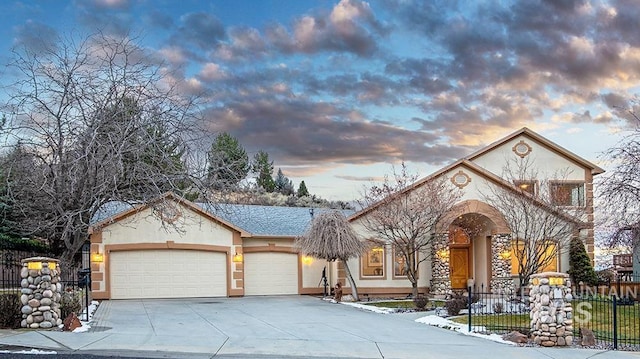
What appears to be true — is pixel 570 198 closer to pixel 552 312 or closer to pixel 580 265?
pixel 580 265

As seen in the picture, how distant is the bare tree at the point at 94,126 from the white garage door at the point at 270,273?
34.4 ft

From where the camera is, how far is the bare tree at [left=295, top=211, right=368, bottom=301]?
24.0m

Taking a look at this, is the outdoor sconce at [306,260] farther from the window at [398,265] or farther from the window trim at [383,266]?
the window at [398,265]

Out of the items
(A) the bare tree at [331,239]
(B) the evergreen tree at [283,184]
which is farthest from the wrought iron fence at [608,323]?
(B) the evergreen tree at [283,184]

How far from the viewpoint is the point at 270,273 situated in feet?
91.0

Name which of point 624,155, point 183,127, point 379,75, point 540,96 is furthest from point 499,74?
point 183,127

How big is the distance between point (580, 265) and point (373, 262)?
8.64m

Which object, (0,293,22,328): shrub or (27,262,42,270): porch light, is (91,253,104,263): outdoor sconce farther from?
(27,262,42,270): porch light

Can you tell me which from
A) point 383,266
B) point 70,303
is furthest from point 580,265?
point 70,303

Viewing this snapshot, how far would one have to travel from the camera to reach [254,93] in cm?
2455

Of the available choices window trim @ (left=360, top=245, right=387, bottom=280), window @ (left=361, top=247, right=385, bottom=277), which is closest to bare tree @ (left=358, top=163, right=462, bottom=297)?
window trim @ (left=360, top=245, right=387, bottom=280)

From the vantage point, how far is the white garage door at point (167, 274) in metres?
24.8

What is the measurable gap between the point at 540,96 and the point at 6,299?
1908 centimetres

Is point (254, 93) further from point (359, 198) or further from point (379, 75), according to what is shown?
point (359, 198)
